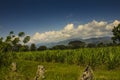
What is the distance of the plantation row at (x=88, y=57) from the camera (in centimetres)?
2205

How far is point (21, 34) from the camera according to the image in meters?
16.3

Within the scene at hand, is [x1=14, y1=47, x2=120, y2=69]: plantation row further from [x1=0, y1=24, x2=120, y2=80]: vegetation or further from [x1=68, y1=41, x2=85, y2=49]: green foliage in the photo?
[x1=68, y1=41, x2=85, y2=49]: green foliage

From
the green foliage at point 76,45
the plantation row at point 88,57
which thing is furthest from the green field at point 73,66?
the green foliage at point 76,45

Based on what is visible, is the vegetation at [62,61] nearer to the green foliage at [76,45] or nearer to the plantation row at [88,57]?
the plantation row at [88,57]

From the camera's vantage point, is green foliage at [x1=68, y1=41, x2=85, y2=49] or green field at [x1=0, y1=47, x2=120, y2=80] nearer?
green field at [x1=0, y1=47, x2=120, y2=80]

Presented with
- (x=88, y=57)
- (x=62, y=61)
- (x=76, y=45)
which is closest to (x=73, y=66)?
(x=88, y=57)

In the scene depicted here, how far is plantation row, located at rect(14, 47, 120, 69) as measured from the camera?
868 inches

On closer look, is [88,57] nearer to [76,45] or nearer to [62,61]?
[62,61]

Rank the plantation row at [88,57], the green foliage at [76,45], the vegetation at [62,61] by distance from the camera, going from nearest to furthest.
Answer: the vegetation at [62,61] < the plantation row at [88,57] < the green foliage at [76,45]

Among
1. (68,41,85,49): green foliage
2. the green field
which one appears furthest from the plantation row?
(68,41,85,49): green foliage

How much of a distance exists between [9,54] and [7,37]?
1.88 metres

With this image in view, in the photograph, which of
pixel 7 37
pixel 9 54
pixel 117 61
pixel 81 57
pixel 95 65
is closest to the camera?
pixel 7 37

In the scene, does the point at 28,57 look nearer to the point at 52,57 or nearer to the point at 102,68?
the point at 52,57

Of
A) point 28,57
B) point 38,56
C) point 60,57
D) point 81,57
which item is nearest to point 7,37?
point 81,57
